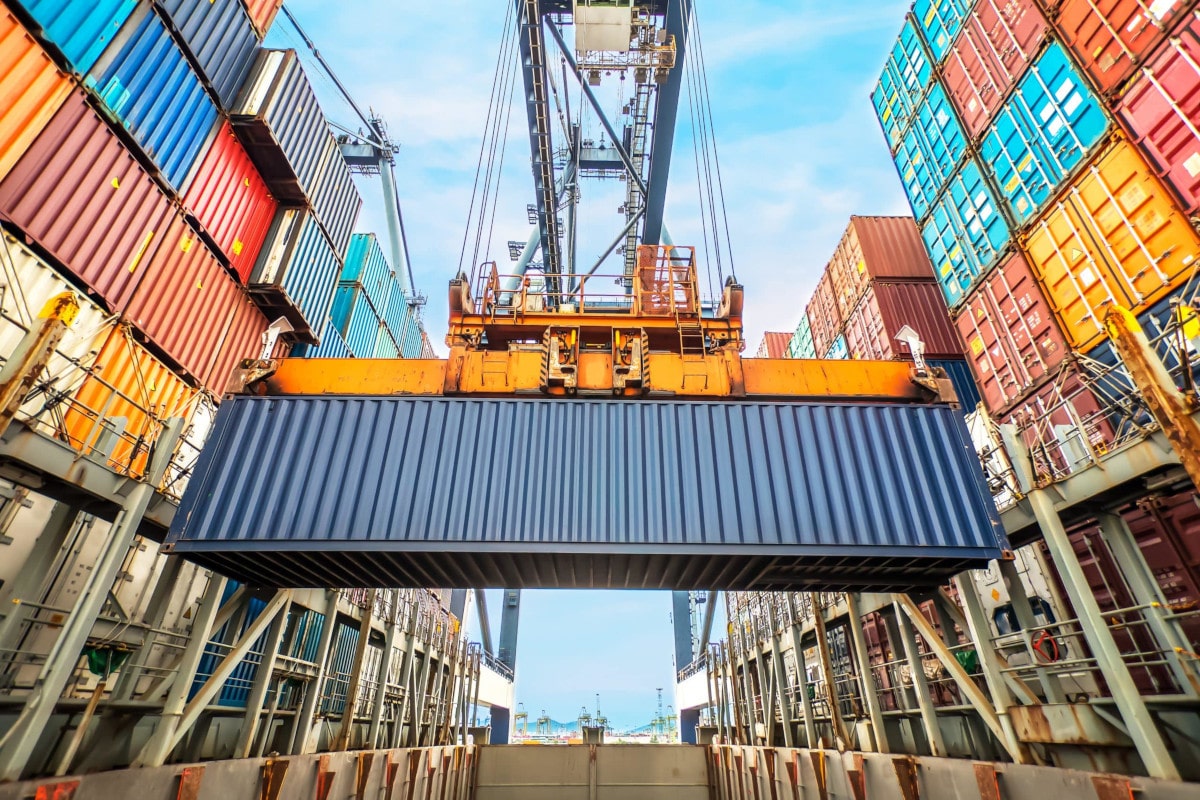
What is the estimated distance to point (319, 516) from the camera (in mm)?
6578

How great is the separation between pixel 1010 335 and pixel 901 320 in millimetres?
4650

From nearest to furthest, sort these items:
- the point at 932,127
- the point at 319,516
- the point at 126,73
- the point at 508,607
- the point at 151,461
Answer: the point at 151,461 < the point at 319,516 < the point at 126,73 < the point at 932,127 < the point at 508,607

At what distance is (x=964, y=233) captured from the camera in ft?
41.9

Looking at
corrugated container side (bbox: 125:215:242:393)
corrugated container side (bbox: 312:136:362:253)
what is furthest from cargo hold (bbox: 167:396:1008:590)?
corrugated container side (bbox: 312:136:362:253)

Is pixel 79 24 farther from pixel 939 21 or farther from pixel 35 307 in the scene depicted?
pixel 939 21

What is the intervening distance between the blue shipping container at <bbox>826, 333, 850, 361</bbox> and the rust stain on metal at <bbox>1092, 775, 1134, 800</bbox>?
14.6 metres

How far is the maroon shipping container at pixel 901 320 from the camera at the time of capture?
1493 centimetres

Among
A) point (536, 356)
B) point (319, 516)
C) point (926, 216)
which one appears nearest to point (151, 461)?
point (319, 516)

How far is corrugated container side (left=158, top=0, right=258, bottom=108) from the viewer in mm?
10297

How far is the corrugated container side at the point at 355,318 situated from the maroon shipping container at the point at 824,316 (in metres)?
15.5

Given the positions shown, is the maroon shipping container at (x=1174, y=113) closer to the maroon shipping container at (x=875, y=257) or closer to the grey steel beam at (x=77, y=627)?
the maroon shipping container at (x=875, y=257)

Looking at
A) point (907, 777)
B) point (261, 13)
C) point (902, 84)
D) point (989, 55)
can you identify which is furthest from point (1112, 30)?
point (261, 13)

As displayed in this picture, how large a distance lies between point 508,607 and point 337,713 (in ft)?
77.8

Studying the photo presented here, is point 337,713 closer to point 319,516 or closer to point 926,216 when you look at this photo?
point 319,516
